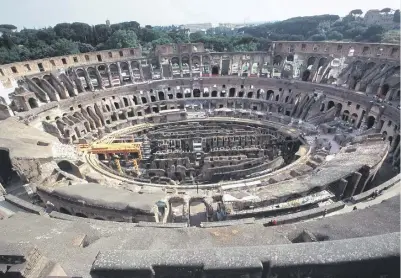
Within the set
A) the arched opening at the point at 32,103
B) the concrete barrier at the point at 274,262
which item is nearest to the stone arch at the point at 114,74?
the arched opening at the point at 32,103

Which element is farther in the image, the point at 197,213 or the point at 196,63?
the point at 196,63

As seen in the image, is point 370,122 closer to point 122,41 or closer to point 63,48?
point 122,41

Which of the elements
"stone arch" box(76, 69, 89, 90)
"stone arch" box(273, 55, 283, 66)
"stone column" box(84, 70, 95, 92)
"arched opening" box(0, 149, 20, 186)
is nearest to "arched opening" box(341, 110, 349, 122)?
"stone arch" box(273, 55, 283, 66)

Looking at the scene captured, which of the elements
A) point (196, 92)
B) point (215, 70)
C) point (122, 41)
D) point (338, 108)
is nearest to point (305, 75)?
point (338, 108)

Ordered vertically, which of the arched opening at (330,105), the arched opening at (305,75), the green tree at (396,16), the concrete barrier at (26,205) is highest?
the green tree at (396,16)

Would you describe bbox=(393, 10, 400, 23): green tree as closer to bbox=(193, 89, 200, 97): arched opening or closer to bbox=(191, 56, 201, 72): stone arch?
bbox=(191, 56, 201, 72): stone arch

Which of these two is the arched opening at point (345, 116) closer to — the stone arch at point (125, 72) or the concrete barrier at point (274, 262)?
the concrete barrier at point (274, 262)

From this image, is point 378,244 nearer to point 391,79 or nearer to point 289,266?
point 289,266
